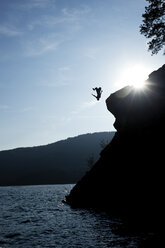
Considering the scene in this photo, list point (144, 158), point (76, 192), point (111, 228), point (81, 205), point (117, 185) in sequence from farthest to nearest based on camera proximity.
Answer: point (76, 192)
point (81, 205)
point (117, 185)
point (144, 158)
point (111, 228)

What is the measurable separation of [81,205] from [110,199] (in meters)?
9.00

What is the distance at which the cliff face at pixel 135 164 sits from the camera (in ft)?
96.8

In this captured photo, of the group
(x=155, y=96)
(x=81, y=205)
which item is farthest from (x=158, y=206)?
(x=81, y=205)

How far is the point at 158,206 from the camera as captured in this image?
27266 mm

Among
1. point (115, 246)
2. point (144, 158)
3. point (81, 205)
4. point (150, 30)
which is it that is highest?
point (150, 30)

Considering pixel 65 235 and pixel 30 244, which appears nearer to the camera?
pixel 30 244

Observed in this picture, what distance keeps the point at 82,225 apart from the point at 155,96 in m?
22.6

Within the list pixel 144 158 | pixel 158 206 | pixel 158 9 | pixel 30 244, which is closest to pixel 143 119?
pixel 144 158

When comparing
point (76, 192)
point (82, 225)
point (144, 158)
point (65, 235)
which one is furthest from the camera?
point (76, 192)

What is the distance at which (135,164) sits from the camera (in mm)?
35031

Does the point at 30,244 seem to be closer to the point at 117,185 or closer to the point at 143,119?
the point at 117,185

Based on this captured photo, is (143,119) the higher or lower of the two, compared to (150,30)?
lower

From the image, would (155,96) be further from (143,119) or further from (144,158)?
(144,158)

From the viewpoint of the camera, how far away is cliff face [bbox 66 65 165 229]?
96.8 ft
